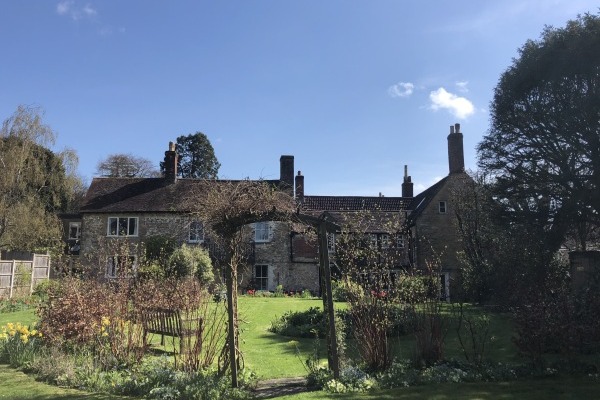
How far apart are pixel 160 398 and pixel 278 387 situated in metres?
1.93

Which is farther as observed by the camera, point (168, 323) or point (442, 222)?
point (442, 222)

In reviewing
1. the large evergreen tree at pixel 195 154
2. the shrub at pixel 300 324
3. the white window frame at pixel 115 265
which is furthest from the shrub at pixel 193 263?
the large evergreen tree at pixel 195 154

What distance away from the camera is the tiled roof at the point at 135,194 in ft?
106

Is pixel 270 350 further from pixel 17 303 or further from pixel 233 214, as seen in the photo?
pixel 17 303

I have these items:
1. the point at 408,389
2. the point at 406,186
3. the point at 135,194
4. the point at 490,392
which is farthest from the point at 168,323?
the point at 406,186

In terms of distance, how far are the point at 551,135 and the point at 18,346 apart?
1870 cm

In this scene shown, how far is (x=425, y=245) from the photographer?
106 feet

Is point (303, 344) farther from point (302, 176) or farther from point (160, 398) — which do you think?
point (302, 176)

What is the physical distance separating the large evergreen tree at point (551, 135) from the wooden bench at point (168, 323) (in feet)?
47.9

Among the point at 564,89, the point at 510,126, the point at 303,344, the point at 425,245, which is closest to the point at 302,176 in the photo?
the point at 425,245

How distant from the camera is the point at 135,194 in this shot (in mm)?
34062

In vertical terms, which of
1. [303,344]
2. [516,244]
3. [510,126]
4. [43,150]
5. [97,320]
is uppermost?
[43,150]

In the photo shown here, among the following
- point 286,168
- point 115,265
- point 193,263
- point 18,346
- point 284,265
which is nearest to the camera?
point 18,346

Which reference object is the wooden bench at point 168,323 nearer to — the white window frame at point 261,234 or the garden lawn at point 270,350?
the garden lawn at point 270,350
